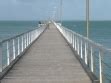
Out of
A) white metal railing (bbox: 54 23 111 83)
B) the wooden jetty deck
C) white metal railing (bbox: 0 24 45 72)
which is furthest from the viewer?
white metal railing (bbox: 0 24 45 72)

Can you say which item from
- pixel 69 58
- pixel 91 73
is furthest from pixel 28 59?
pixel 91 73

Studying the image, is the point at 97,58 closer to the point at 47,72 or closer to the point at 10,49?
the point at 47,72

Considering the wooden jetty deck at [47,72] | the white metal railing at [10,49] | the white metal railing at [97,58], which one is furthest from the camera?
the white metal railing at [10,49]

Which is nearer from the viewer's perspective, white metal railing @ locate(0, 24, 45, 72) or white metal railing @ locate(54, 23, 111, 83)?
white metal railing @ locate(54, 23, 111, 83)

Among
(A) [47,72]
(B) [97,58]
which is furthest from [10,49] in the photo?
(B) [97,58]

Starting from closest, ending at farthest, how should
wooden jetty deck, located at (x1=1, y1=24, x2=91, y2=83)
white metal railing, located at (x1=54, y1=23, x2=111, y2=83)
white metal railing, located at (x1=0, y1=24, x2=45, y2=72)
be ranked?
white metal railing, located at (x1=54, y1=23, x2=111, y2=83) → wooden jetty deck, located at (x1=1, y1=24, x2=91, y2=83) → white metal railing, located at (x1=0, y1=24, x2=45, y2=72)

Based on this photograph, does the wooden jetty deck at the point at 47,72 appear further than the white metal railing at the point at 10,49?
No

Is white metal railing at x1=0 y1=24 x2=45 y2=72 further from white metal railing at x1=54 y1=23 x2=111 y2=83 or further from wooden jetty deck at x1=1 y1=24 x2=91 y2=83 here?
white metal railing at x1=54 y1=23 x2=111 y2=83

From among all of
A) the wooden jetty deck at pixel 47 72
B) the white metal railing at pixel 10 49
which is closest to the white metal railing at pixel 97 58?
the wooden jetty deck at pixel 47 72

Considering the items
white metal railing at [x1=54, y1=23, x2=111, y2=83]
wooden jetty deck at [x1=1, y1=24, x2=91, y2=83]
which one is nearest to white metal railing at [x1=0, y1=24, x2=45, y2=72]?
wooden jetty deck at [x1=1, y1=24, x2=91, y2=83]

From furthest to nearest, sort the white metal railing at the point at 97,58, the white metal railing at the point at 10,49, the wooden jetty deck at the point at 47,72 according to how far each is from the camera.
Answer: the white metal railing at the point at 10,49
the wooden jetty deck at the point at 47,72
the white metal railing at the point at 97,58

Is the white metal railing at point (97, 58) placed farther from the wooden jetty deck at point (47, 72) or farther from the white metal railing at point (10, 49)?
the white metal railing at point (10, 49)

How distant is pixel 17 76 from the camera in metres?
14.5

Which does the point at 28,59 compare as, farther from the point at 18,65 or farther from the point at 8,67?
the point at 8,67
